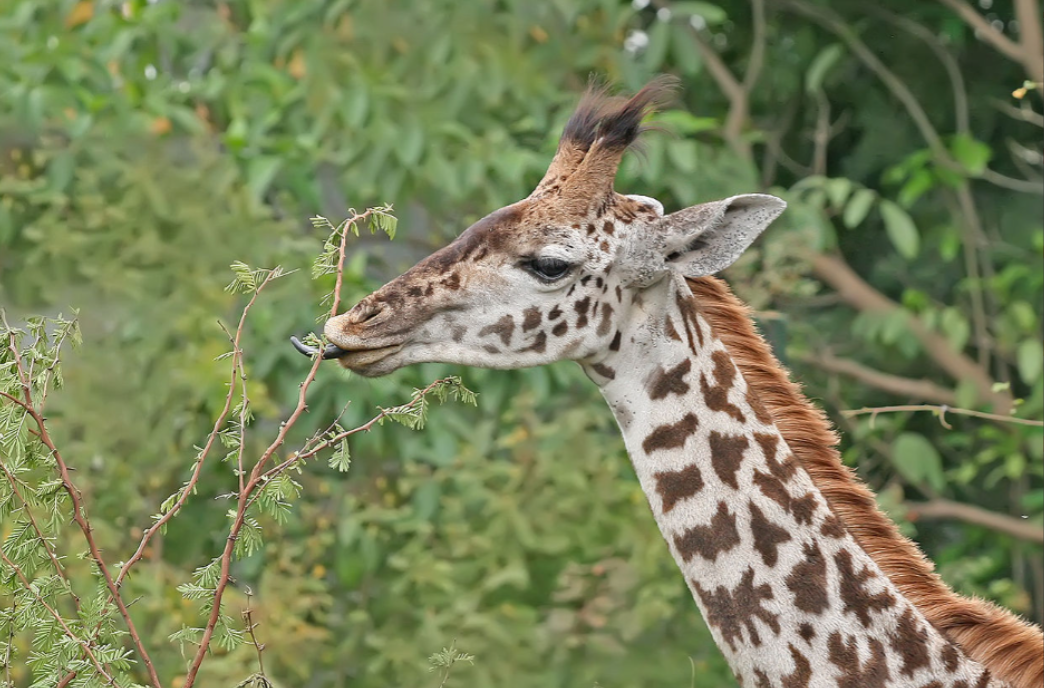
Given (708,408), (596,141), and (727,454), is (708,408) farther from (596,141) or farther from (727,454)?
(596,141)

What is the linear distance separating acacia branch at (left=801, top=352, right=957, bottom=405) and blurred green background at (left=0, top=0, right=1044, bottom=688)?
0.43 metres

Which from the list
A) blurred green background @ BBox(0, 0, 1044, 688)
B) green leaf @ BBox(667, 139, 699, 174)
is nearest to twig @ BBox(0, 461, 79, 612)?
blurred green background @ BBox(0, 0, 1044, 688)

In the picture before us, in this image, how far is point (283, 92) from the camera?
186 inches

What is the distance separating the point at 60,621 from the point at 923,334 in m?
4.07

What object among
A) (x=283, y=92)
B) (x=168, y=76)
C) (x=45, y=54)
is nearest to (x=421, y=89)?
(x=283, y=92)

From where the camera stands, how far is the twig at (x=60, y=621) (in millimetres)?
2197

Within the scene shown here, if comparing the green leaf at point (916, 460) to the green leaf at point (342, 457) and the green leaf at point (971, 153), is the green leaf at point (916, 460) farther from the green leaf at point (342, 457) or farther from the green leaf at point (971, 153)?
the green leaf at point (342, 457)

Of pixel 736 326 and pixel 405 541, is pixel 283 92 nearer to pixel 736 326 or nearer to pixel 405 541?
pixel 405 541

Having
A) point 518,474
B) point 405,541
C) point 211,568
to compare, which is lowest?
point 405,541

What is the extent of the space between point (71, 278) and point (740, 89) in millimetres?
2729

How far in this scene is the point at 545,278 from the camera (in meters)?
2.49

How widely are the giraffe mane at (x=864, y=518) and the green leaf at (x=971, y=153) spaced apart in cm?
285

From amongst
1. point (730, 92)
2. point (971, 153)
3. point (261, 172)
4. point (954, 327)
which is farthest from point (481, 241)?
point (730, 92)

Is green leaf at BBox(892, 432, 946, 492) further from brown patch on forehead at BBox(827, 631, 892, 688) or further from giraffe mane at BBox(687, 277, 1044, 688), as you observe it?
brown patch on forehead at BBox(827, 631, 892, 688)
